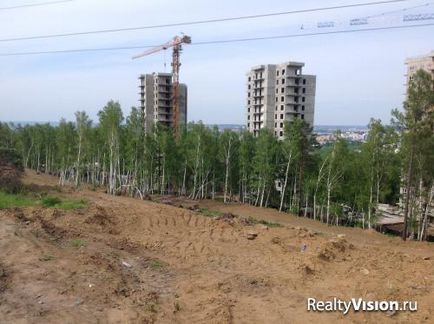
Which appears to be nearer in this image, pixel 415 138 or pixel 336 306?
pixel 336 306

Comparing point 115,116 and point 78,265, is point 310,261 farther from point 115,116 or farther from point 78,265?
point 115,116

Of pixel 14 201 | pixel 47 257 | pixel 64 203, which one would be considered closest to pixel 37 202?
pixel 14 201

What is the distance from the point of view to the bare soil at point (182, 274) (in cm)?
863

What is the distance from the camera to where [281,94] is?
218 feet

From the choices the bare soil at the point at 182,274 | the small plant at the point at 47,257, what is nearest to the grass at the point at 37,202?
the bare soil at the point at 182,274

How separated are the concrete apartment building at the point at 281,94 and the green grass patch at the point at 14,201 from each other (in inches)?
1777

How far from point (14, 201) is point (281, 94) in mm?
51867

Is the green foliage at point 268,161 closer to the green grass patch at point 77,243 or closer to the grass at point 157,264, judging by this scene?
the green grass patch at point 77,243

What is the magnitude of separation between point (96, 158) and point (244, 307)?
41.6 metres

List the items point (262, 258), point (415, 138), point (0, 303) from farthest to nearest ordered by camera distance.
A: 1. point (415, 138)
2. point (262, 258)
3. point (0, 303)

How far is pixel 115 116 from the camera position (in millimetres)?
35469

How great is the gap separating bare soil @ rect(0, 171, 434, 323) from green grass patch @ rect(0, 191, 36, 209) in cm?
226

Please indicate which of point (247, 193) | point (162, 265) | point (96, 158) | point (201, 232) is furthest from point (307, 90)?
point (162, 265)

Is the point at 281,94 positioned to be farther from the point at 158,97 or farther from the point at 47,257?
the point at 47,257
